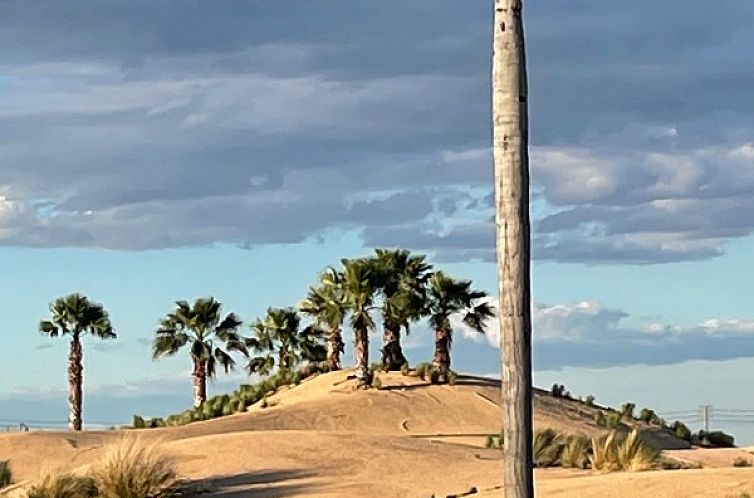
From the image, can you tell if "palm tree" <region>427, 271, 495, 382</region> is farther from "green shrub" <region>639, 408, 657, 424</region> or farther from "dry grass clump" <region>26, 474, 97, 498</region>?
"dry grass clump" <region>26, 474, 97, 498</region>

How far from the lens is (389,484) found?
92.2ft

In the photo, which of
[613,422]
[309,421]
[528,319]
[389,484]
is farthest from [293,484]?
[613,422]

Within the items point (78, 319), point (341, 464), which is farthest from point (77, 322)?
point (341, 464)

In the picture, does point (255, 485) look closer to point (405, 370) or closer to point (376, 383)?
point (376, 383)

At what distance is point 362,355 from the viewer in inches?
2163

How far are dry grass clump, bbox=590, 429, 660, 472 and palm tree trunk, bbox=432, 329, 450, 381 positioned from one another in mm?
26955

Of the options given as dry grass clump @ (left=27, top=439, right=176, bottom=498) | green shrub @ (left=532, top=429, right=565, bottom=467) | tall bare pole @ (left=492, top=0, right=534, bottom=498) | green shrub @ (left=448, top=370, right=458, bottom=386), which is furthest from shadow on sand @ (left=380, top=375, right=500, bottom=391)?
tall bare pole @ (left=492, top=0, right=534, bottom=498)

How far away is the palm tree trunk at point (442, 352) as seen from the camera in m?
57.2

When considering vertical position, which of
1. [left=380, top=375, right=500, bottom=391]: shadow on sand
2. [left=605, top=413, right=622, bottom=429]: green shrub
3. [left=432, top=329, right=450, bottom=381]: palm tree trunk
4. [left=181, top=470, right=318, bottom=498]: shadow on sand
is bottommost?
[left=181, top=470, right=318, bottom=498]: shadow on sand

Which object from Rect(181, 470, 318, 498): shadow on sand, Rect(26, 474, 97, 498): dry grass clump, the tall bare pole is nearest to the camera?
the tall bare pole

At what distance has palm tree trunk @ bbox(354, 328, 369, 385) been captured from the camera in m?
54.5

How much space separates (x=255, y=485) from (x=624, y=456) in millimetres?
7165

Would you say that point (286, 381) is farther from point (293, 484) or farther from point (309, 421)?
point (293, 484)

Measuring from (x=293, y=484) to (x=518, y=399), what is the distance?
17.8 metres
